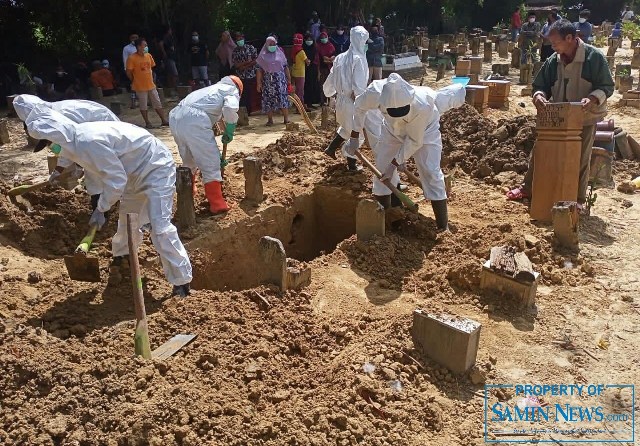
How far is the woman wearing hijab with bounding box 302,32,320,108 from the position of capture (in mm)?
11531

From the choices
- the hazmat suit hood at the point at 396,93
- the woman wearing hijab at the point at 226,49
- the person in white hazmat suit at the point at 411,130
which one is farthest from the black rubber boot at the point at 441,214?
the woman wearing hijab at the point at 226,49

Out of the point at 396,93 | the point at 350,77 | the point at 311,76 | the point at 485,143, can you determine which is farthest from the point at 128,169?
the point at 311,76

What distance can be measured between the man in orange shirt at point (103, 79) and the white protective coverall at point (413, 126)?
9461 mm

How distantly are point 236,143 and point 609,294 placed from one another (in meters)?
6.01

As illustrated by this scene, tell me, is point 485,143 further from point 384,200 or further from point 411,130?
point 411,130

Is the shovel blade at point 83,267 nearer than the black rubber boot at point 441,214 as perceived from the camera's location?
Yes

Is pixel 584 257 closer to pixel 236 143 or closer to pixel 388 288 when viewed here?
pixel 388 288

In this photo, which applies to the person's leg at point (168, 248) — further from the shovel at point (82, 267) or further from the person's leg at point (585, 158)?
the person's leg at point (585, 158)

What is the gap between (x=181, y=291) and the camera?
4.18 m

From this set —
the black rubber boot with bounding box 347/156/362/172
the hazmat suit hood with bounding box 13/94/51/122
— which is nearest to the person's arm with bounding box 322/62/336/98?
the black rubber boot with bounding box 347/156/362/172

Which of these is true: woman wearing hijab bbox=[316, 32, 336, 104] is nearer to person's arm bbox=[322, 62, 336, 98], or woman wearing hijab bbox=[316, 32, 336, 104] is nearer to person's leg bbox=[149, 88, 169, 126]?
person's leg bbox=[149, 88, 169, 126]

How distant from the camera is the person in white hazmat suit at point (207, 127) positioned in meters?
5.54

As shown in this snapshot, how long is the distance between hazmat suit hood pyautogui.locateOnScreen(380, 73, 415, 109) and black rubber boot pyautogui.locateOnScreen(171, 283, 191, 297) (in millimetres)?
2247

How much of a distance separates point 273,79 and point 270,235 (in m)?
4.85
